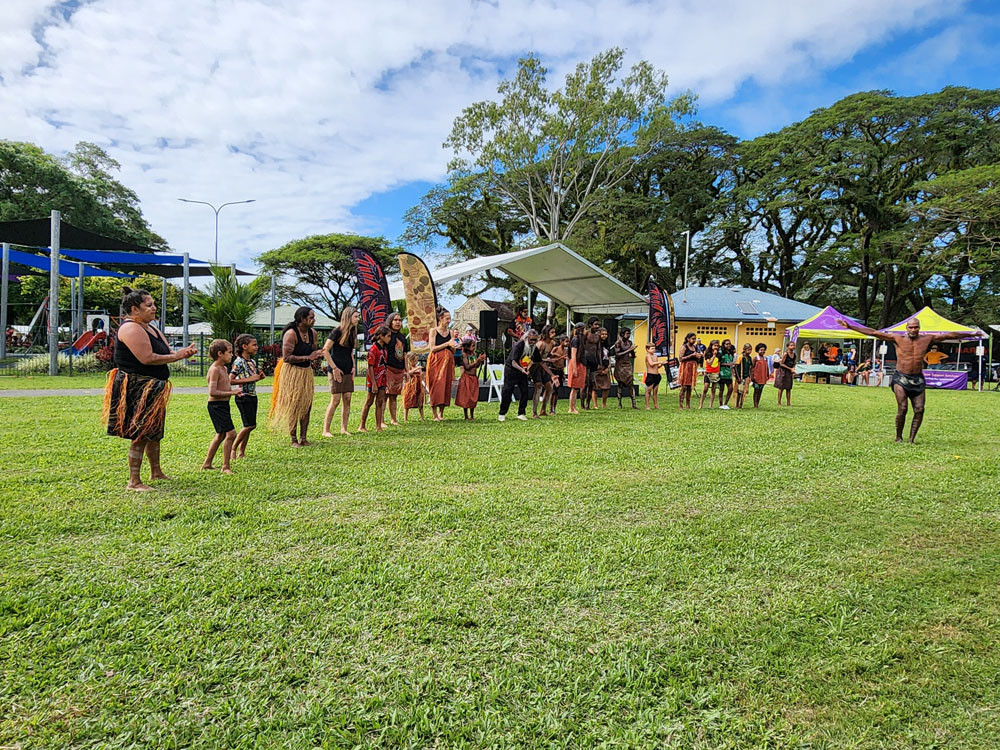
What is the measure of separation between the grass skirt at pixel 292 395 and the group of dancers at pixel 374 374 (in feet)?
0.04

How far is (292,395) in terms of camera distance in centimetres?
661

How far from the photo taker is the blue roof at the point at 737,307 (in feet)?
96.3

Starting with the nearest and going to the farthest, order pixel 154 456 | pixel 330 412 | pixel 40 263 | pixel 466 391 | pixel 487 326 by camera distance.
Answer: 1. pixel 154 456
2. pixel 330 412
3. pixel 466 391
4. pixel 487 326
5. pixel 40 263

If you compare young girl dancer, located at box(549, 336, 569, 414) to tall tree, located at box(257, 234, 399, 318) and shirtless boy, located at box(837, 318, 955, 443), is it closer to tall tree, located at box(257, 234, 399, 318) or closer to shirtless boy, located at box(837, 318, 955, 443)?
shirtless boy, located at box(837, 318, 955, 443)

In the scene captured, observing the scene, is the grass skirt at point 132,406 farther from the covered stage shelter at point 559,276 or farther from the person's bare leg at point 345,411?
the covered stage shelter at point 559,276

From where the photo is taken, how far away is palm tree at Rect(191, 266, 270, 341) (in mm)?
17078

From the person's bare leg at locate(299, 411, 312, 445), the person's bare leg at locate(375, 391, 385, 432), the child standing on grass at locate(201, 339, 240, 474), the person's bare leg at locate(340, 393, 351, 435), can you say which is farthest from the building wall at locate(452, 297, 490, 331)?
the child standing on grass at locate(201, 339, 240, 474)

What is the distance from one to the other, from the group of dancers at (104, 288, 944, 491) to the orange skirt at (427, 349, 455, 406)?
2cm

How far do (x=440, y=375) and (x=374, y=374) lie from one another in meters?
1.52

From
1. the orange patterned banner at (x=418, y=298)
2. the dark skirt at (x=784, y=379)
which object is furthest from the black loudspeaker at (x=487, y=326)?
the dark skirt at (x=784, y=379)

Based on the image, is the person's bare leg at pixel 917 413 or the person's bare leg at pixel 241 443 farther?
the person's bare leg at pixel 917 413

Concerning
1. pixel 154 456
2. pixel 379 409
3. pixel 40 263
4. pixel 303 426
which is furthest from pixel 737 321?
pixel 40 263

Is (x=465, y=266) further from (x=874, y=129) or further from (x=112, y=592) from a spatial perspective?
(x=874, y=129)

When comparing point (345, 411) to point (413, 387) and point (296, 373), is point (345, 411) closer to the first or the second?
point (296, 373)
